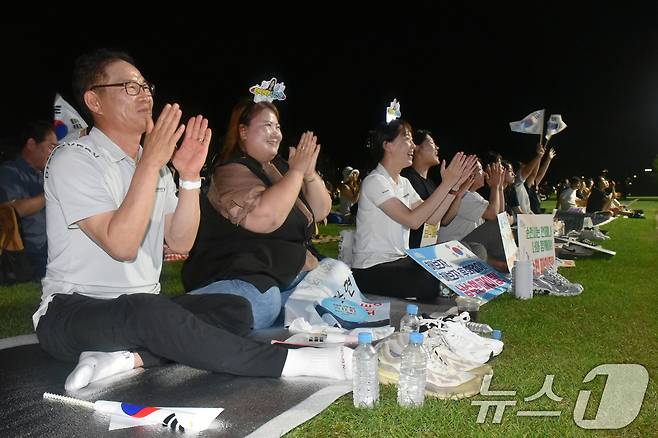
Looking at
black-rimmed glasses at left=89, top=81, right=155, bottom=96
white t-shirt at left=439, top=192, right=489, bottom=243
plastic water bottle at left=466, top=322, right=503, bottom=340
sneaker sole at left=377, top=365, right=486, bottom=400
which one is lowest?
plastic water bottle at left=466, top=322, right=503, bottom=340

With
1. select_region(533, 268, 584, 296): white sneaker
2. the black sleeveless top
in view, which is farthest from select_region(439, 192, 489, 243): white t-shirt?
the black sleeveless top

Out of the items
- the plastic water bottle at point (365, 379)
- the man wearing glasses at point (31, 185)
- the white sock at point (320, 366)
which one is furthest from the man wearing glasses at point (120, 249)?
the man wearing glasses at point (31, 185)

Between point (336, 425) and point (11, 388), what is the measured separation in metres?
1.57

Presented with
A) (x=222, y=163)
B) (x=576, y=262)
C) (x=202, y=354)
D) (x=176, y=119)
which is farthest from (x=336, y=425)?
(x=576, y=262)

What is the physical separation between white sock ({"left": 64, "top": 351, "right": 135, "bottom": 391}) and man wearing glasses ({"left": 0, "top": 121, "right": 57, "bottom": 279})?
3.72 m

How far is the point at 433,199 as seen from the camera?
16.7ft

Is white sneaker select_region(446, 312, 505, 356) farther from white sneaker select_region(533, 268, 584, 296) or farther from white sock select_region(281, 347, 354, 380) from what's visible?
white sneaker select_region(533, 268, 584, 296)

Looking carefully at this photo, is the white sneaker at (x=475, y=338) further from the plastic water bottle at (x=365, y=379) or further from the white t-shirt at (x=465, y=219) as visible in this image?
the white t-shirt at (x=465, y=219)

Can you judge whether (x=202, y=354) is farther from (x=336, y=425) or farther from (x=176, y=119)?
(x=176, y=119)

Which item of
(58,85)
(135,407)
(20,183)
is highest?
(58,85)

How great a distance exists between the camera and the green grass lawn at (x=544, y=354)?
2480 mm

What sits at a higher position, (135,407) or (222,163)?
(222,163)

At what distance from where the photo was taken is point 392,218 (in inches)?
210

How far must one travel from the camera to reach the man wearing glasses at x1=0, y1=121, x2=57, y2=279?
250 inches
